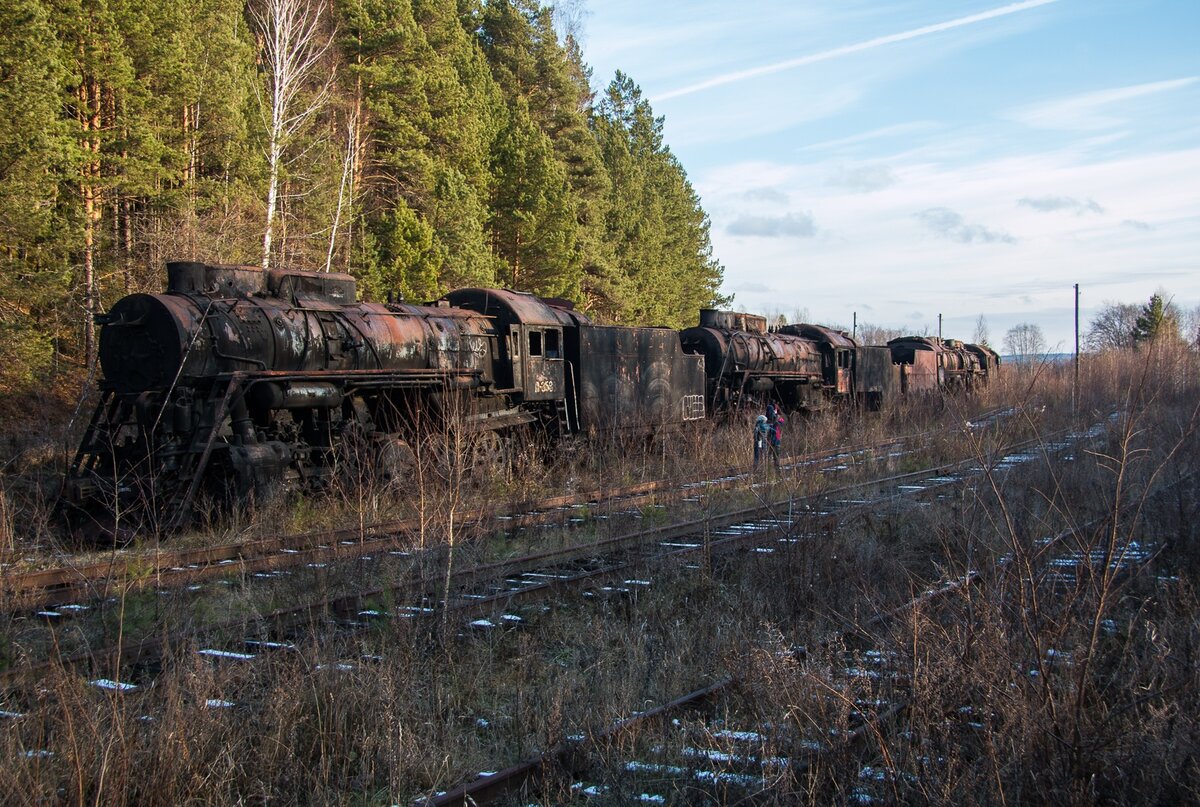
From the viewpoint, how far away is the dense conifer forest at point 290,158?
18438mm

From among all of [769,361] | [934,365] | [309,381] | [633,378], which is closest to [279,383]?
[309,381]

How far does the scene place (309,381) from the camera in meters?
12.0

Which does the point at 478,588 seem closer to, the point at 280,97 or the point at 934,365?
the point at 280,97

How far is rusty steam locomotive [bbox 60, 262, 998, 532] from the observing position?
422 inches

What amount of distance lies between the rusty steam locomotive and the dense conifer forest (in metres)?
7.59

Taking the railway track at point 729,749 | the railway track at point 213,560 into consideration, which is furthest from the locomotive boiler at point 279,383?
the railway track at point 729,749

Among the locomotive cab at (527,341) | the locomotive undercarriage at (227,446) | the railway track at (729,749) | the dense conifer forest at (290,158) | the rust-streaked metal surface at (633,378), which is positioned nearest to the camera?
the railway track at (729,749)

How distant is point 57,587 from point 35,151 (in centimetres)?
1299

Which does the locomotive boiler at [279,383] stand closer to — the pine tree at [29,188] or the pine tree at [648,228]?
the pine tree at [29,188]

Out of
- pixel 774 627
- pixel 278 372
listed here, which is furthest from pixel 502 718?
pixel 278 372

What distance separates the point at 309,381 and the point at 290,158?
1677 centimetres

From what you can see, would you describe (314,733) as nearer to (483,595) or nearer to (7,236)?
(483,595)

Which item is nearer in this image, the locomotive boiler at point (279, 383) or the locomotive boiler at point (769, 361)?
the locomotive boiler at point (279, 383)

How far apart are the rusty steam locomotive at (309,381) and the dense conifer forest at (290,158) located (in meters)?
7.59
